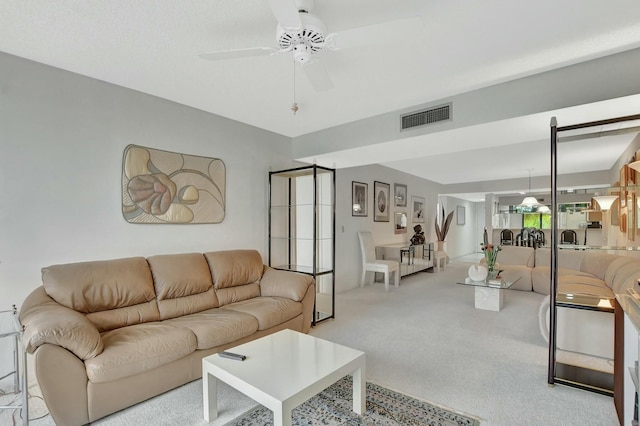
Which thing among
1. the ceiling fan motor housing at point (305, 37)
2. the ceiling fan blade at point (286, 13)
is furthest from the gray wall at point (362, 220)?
the ceiling fan blade at point (286, 13)

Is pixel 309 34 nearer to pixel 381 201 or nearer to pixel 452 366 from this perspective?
pixel 452 366

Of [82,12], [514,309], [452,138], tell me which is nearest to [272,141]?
[452,138]

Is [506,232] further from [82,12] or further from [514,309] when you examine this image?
[82,12]

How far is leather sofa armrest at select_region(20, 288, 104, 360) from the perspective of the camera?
5.67 feet

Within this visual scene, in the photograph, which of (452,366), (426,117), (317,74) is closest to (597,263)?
(452,366)

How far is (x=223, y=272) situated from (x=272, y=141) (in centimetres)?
191

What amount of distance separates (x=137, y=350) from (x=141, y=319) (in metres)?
0.58

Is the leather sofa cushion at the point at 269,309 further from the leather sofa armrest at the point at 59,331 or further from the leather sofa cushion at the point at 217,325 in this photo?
the leather sofa armrest at the point at 59,331

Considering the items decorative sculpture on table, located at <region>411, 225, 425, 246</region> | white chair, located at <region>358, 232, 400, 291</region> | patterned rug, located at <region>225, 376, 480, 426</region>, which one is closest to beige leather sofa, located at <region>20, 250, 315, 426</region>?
patterned rug, located at <region>225, 376, 480, 426</region>

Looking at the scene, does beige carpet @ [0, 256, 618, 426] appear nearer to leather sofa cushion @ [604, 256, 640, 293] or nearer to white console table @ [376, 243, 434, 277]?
leather sofa cushion @ [604, 256, 640, 293]

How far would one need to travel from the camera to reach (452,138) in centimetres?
323

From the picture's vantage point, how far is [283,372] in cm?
181

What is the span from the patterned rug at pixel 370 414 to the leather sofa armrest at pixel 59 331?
3.21ft

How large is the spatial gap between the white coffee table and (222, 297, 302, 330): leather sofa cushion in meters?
0.51
